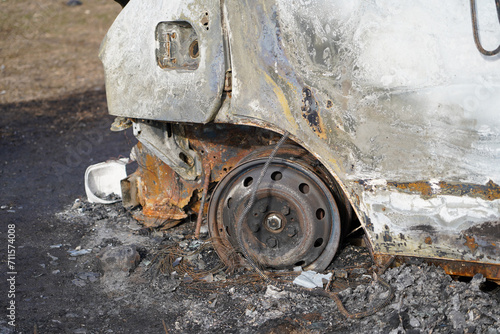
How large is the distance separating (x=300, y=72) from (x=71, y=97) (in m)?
6.45

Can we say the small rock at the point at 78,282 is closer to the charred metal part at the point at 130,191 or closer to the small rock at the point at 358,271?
the charred metal part at the point at 130,191

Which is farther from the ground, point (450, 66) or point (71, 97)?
point (450, 66)

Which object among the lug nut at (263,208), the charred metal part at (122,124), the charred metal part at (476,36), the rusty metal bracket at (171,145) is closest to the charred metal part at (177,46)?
the rusty metal bracket at (171,145)

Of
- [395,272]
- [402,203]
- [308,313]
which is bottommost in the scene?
[308,313]

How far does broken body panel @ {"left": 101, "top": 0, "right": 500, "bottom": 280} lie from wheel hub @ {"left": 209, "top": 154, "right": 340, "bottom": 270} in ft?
1.23

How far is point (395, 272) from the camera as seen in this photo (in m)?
3.15

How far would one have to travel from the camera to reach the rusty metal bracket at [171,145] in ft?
12.3

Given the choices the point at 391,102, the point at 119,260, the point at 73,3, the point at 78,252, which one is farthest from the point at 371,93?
the point at 73,3

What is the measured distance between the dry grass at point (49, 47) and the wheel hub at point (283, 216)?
6126 mm

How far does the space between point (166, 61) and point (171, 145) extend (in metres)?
0.70

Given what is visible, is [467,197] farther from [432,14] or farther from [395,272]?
[432,14]

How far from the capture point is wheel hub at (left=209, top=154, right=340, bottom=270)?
11.1 ft

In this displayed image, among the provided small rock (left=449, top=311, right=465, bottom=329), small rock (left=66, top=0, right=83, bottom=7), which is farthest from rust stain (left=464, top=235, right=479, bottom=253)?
small rock (left=66, top=0, right=83, bottom=7)

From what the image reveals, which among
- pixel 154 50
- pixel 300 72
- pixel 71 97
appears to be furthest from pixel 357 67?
pixel 71 97
